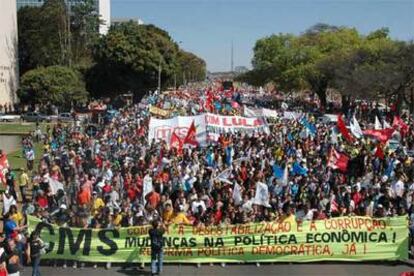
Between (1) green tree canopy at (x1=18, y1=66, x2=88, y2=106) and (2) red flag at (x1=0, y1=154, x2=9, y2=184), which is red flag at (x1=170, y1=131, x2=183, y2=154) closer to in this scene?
(2) red flag at (x1=0, y1=154, x2=9, y2=184)

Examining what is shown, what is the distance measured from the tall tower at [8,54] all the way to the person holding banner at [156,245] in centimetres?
6351

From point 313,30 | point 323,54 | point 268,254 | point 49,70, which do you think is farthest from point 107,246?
point 313,30

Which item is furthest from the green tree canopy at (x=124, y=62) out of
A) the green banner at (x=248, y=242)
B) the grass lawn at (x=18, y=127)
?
the green banner at (x=248, y=242)

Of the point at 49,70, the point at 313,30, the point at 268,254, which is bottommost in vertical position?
the point at 268,254

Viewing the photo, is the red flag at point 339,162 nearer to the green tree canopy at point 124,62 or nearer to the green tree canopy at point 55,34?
the green tree canopy at point 124,62

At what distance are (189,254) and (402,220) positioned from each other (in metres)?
4.55

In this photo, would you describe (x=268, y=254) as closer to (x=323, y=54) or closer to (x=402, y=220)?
(x=402, y=220)

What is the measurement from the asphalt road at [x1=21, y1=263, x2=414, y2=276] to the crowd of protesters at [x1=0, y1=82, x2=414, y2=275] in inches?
37.6

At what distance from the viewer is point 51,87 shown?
6475 centimetres

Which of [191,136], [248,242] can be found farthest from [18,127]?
[248,242]

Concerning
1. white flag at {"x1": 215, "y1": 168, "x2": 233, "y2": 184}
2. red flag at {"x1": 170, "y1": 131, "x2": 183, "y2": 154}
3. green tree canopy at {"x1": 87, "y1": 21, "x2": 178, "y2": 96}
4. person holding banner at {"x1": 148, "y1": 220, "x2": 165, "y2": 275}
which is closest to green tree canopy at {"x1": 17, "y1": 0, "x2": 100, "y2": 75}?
green tree canopy at {"x1": 87, "y1": 21, "x2": 178, "y2": 96}

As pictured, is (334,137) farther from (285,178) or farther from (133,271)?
(133,271)

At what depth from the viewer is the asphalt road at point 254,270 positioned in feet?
43.2

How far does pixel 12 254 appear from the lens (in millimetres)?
11547
